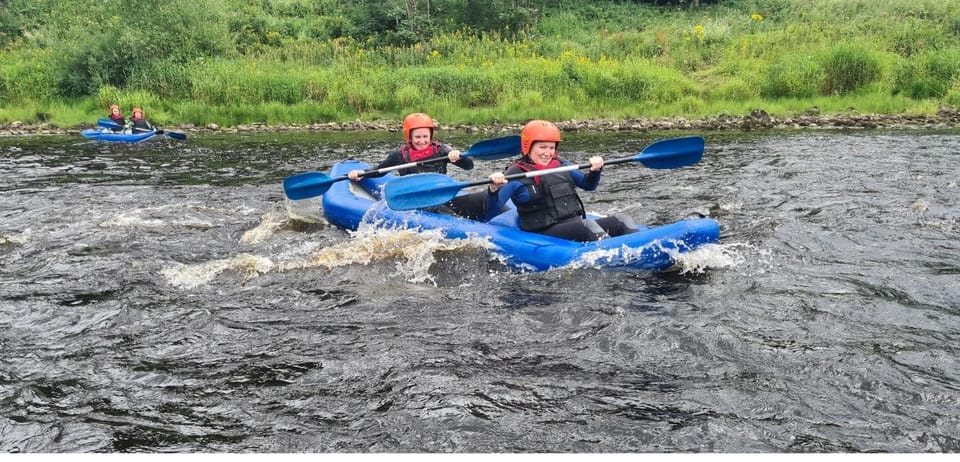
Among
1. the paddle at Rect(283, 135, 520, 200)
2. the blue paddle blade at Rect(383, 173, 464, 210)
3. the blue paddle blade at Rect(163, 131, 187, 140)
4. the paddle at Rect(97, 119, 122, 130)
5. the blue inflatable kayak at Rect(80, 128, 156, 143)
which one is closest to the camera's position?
the blue paddle blade at Rect(383, 173, 464, 210)

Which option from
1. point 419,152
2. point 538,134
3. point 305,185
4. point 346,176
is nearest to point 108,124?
point 305,185

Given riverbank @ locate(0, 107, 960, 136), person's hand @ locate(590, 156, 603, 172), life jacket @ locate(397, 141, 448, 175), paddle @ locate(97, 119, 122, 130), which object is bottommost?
riverbank @ locate(0, 107, 960, 136)

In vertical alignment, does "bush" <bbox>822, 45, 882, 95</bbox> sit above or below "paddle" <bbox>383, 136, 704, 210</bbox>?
below

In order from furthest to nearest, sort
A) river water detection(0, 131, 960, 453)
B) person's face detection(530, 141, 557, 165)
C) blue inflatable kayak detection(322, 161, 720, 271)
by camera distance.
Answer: person's face detection(530, 141, 557, 165) → blue inflatable kayak detection(322, 161, 720, 271) → river water detection(0, 131, 960, 453)

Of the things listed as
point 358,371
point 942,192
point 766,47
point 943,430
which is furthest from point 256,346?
point 766,47

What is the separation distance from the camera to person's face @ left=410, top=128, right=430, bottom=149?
7.56m

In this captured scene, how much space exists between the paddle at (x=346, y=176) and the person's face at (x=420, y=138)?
0.37 m

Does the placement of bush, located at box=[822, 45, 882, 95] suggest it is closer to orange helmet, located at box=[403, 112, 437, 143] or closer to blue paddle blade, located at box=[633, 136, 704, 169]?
blue paddle blade, located at box=[633, 136, 704, 169]

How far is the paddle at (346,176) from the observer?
7.29 meters

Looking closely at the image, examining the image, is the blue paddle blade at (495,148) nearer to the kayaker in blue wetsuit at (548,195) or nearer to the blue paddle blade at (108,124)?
the kayaker in blue wetsuit at (548,195)

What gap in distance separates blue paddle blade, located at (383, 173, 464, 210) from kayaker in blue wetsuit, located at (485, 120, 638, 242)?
0.58 metres

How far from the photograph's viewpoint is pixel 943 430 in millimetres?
3205

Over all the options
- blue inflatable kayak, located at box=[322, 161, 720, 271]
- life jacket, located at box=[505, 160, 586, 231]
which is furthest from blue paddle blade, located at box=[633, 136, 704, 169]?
blue inflatable kayak, located at box=[322, 161, 720, 271]

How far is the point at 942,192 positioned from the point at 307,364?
688 centimetres
